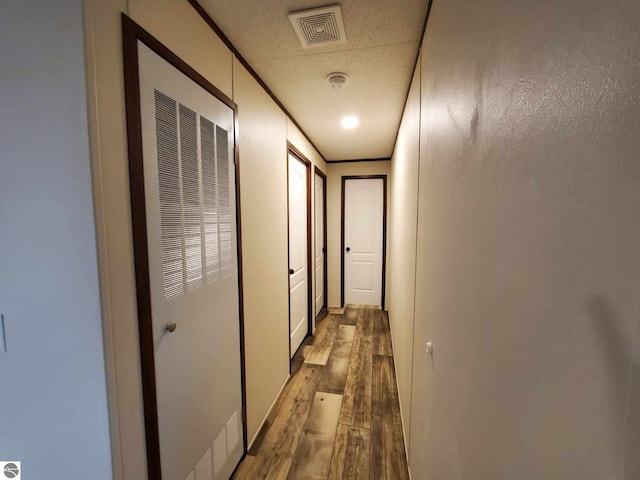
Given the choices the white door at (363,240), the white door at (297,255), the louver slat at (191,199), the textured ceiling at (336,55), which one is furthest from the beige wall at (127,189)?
the white door at (363,240)

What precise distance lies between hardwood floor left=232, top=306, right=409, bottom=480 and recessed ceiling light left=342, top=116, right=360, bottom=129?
7.63ft

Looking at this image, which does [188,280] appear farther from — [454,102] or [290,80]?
[290,80]

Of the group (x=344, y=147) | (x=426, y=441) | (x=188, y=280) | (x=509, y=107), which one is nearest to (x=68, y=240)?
(x=188, y=280)

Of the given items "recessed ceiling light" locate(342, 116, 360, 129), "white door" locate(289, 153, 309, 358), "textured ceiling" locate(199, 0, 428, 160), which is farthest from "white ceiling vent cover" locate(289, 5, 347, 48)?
Answer: "white door" locate(289, 153, 309, 358)

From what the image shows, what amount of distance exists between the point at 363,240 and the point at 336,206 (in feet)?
2.19

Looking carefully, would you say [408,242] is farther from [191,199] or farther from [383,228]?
[383,228]

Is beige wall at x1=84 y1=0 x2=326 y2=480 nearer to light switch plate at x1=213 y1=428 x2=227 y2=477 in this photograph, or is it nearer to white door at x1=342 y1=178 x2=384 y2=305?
light switch plate at x1=213 y1=428 x2=227 y2=477

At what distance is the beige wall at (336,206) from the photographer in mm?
4023

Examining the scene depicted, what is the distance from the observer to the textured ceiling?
3.98ft

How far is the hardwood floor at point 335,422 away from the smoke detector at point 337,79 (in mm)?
2329

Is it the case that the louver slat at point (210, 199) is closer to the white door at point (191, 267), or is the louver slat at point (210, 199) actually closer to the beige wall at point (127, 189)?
the white door at point (191, 267)

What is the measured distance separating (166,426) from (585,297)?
4.33 ft

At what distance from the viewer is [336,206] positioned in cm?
416

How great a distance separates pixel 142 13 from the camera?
92 cm
